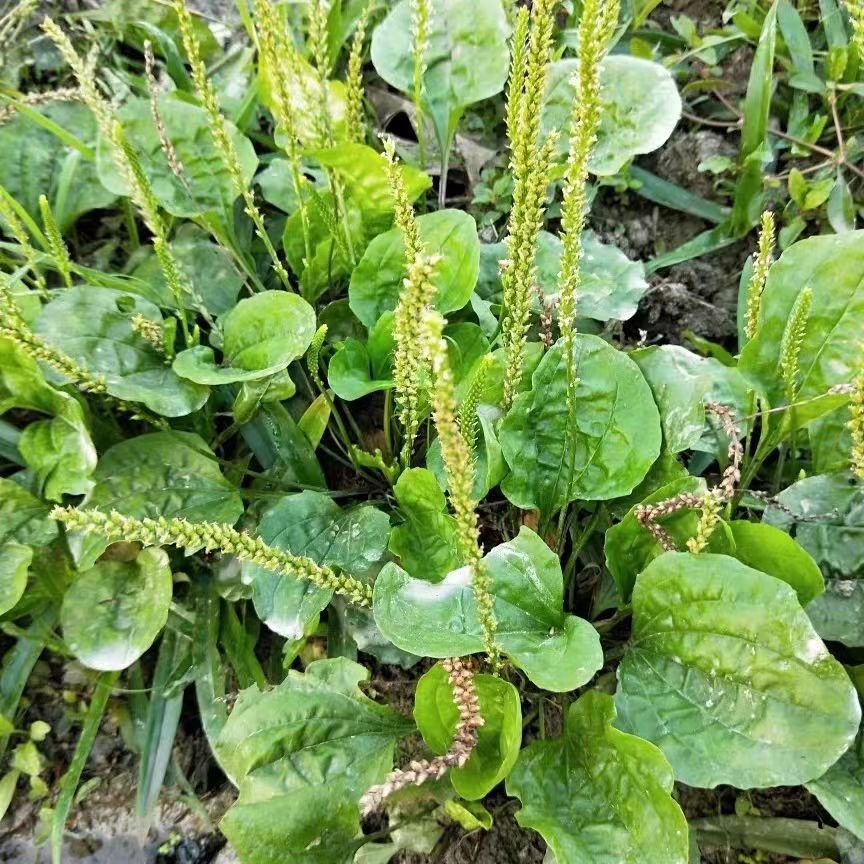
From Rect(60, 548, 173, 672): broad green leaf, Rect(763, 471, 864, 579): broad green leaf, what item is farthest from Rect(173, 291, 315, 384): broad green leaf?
Rect(763, 471, 864, 579): broad green leaf

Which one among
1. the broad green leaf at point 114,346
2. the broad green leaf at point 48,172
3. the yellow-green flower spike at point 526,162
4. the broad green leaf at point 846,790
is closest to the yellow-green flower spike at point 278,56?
the yellow-green flower spike at point 526,162

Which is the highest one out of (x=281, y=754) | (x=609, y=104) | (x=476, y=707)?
(x=609, y=104)

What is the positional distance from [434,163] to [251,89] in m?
0.49

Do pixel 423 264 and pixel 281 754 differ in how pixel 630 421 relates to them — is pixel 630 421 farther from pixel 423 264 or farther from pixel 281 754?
pixel 281 754

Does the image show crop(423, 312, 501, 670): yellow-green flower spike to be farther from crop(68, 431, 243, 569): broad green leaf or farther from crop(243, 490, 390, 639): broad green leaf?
crop(68, 431, 243, 569): broad green leaf

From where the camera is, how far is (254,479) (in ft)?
5.37

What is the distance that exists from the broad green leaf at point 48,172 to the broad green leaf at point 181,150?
221 millimetres

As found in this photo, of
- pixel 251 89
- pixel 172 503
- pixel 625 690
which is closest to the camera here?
pixel 625 690

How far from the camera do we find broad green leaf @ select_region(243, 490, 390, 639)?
1.33 metres

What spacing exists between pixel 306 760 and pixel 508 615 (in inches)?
16.3

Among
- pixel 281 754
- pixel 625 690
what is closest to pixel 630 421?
pixel 625 690

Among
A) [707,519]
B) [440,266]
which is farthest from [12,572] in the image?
[707,519]

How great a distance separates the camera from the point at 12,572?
1.38 meters

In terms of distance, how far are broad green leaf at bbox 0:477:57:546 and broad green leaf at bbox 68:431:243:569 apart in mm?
56
